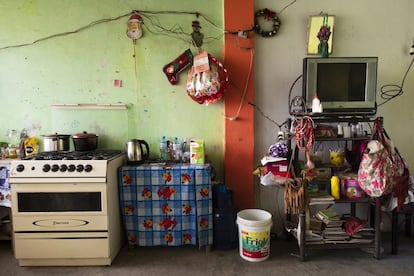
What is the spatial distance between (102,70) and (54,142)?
2.59 ft

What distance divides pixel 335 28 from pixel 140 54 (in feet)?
6.11

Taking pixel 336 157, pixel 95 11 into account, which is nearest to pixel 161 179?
pixel 336 157

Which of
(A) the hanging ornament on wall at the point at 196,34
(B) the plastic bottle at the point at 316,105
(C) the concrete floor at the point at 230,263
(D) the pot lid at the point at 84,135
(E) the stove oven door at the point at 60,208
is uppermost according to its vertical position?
(A) the hanging ornament on wall at the point at 196,34

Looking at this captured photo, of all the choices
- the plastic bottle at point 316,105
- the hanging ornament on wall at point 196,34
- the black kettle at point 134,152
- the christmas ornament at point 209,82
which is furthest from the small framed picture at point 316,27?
the black kettle at point 134,152

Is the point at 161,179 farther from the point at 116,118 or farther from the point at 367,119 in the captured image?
the point at 367,119

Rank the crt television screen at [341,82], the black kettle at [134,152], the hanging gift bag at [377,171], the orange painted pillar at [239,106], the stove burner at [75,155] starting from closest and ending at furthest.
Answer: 1. the hanging gift bag at [377,171]
2. the stove burner at [75,155]
3. the crt television screen at [341,82]
4. the black kettle at [134,152]
5. the orange painted pillar at [239,106]

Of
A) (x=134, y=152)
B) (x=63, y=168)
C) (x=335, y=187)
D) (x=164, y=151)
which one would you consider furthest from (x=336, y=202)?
(x=63, y=168)

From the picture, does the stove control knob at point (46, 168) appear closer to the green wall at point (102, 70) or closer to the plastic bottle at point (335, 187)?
the green wall at point (102, 70)

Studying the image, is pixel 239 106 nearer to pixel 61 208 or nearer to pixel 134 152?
pixel 134 152

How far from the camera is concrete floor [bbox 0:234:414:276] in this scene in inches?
84.1

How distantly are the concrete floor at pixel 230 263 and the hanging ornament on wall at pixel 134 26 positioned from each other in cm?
194

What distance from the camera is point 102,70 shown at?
2691 millimetres

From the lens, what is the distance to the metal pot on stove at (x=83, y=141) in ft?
8.16

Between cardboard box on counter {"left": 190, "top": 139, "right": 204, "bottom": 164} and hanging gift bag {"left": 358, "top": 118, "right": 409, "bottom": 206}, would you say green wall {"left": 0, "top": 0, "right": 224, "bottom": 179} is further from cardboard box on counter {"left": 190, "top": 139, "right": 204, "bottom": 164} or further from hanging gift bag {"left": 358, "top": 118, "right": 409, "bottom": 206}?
hanging gift bag {"left": 358, "top": 118, "right": 409, "bottom": 206}
